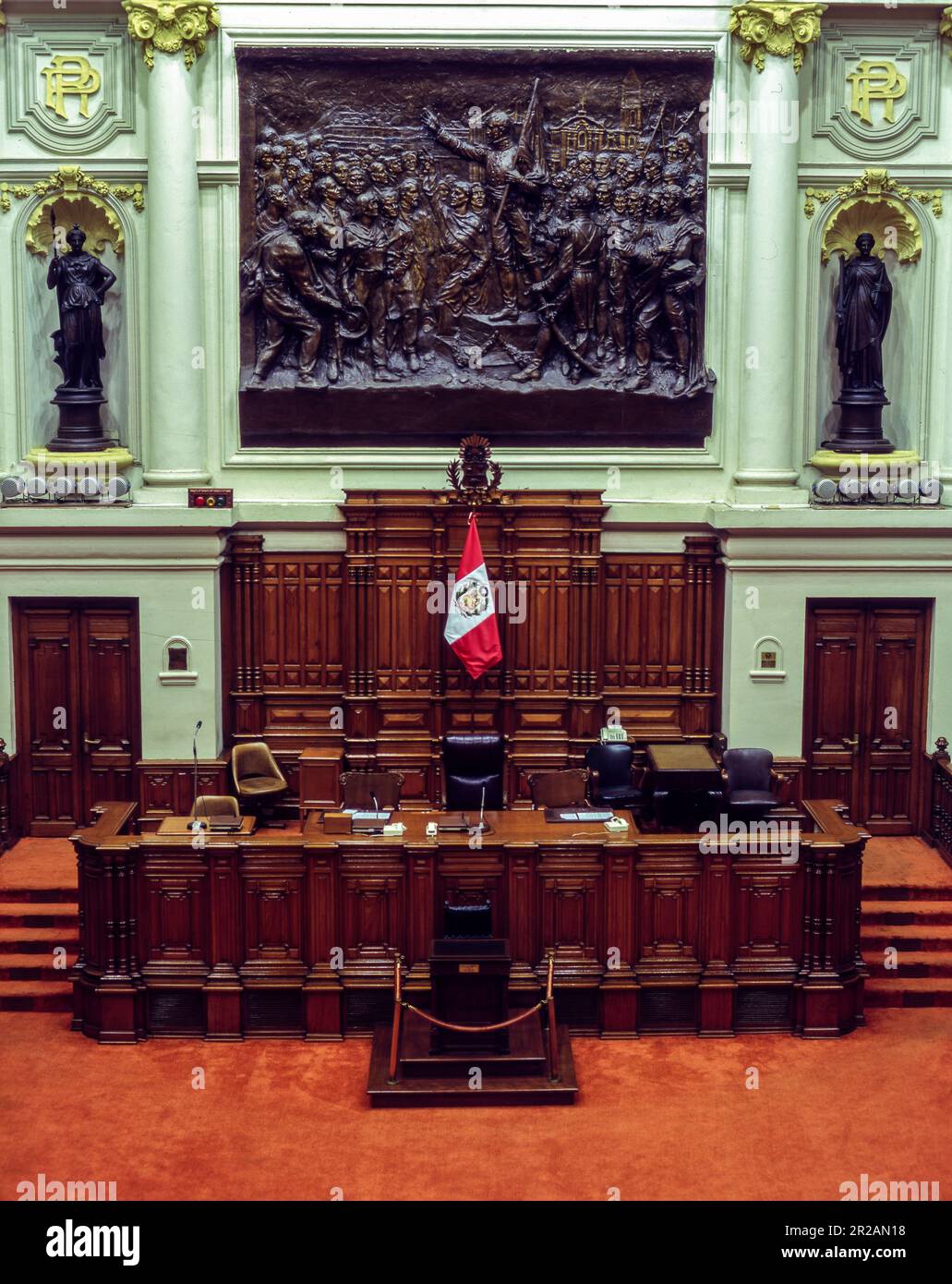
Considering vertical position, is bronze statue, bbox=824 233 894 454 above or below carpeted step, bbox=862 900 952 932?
above

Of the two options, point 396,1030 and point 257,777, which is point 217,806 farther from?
point 396,1030

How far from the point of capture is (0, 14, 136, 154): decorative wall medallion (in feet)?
55.4

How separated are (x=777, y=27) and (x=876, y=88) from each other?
1.05 m

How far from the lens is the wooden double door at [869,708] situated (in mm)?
17047

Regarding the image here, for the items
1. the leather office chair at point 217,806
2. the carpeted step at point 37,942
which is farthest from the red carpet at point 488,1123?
the leather office chair at point 217,806

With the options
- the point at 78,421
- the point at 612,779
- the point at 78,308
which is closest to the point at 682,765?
the point at 612,779

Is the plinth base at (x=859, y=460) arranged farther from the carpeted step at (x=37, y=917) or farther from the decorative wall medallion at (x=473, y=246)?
the carpeted step at (x=37, y=917)

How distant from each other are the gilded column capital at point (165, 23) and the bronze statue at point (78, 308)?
163cm

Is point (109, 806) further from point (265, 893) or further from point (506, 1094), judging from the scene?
point (506, 1094)

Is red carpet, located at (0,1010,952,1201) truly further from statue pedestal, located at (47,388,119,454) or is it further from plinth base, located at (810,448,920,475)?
statue pedestal, located at (47,388,119,454)

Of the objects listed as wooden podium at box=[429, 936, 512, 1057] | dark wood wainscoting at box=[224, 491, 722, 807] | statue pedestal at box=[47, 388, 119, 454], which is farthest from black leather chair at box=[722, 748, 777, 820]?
statue pedestal at box=[47, 388, 119, 454]

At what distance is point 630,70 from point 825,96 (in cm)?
163

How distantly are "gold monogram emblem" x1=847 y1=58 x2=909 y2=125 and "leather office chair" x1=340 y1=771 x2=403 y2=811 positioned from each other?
22.2 feet

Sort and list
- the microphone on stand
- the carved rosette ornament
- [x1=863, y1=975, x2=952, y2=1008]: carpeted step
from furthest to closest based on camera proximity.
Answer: the carved rosette ornament < the microphone on stand < [x1=863, y1=975, x2=952, y2=1008]: carpeted step
